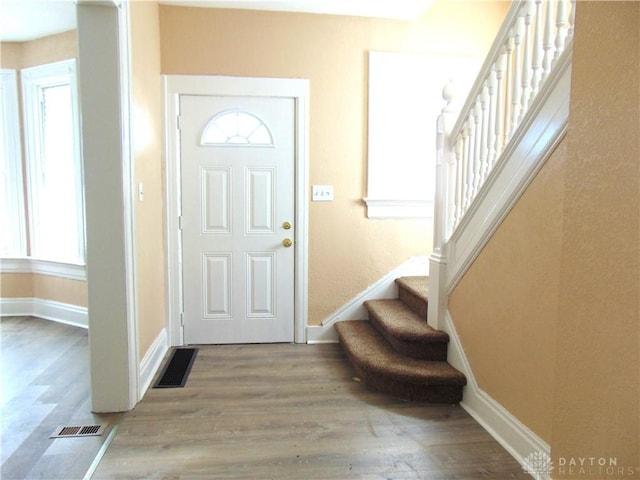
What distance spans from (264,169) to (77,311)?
2.16 metres

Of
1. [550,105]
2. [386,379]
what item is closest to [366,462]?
[386,379]

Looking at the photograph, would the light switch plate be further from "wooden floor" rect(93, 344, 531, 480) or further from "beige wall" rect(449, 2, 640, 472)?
"beige wall" rect(449, 2, 640, 472)

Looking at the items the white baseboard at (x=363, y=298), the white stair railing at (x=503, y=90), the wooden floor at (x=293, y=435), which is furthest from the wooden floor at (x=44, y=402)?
the white stair railing at (x=503, y=90)

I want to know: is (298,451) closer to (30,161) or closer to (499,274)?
(499,274)

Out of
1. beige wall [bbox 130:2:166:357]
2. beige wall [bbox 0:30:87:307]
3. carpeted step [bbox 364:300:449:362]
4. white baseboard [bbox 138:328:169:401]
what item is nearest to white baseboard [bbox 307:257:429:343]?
carpeted step [bbox 364:300:449:362]

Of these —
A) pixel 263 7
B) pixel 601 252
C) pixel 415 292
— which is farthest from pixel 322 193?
pixel 601 252

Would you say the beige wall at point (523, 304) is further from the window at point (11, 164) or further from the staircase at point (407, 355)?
the window at point (11, 164)

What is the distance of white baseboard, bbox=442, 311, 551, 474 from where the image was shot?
1742 millimetres

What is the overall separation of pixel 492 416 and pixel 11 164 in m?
4.33

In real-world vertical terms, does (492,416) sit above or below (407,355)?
below

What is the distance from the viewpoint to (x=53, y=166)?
12.2ft

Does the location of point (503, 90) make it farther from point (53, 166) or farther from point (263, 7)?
point (53, 166)

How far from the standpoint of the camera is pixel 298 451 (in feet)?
6.04

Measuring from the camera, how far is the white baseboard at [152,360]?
2379 millimetres
